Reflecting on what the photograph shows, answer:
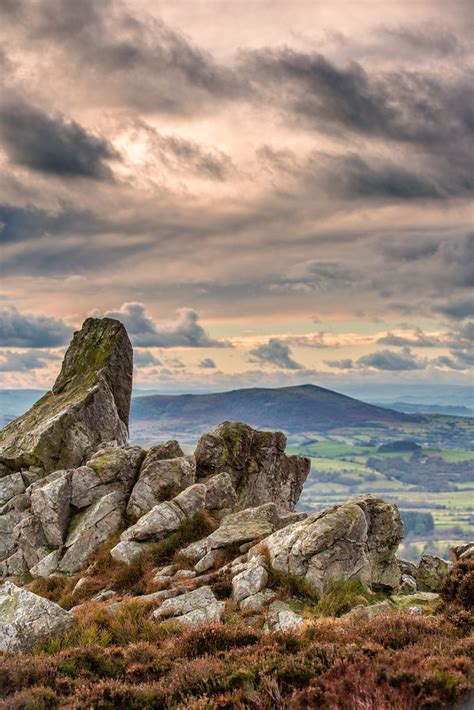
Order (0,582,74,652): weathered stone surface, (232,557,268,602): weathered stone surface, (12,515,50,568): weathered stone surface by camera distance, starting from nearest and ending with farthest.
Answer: (0,582,74,652): weathered stone surface
(232,557,268,602): weathered stone surface
(12,515,50,568): weathered stone surface

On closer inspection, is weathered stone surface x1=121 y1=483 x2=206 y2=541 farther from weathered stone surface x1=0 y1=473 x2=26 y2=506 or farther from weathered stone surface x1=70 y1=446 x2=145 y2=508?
weathered stone surface x1=0 y1=473 x2=26 y2=506

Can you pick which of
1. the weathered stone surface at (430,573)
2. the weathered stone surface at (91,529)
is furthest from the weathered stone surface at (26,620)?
the weathered stone surface at (430,573)

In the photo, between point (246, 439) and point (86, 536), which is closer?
point (86, 536)

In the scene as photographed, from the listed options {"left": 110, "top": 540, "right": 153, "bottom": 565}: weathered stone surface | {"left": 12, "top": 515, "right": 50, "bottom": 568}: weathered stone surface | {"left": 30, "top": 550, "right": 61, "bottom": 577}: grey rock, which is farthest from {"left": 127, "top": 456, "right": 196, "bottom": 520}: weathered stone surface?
{"left": 12, "top": 515, "right": 50, "bottom": 568}: weathered stone surface

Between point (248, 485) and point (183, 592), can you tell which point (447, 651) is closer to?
point (183, 592)

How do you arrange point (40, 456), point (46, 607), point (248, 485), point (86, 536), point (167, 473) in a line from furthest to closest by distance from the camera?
point (248, 485)
point (40, 456)
point (167, 473)
point (86, 536)
point (46, 607)

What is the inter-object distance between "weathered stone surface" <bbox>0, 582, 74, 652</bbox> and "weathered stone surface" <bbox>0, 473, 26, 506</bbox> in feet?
56.3

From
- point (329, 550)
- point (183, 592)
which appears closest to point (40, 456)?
point (183, 592)

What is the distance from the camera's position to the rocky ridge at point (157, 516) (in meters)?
19.1

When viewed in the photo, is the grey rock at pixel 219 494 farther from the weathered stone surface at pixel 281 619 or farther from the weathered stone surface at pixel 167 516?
the weathered stone surface at pixel 281 619

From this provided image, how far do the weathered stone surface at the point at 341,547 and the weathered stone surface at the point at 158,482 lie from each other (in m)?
8.21

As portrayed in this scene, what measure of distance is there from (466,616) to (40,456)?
2698cm

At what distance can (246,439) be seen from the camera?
39.4 m

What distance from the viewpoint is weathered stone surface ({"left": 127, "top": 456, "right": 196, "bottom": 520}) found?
28125 mm
